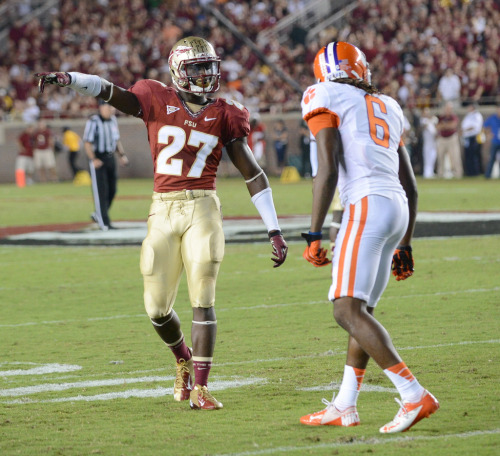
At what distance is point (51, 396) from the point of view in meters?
5.52

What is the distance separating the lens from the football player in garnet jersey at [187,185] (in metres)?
5.36

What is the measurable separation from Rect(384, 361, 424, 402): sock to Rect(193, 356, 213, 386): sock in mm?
1102

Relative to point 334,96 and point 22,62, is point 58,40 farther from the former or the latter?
point 334,96

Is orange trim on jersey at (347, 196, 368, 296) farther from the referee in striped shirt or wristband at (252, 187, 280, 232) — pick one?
the referee in striped shirt

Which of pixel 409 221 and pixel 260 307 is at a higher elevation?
pixel 409 221

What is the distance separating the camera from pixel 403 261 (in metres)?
5.04

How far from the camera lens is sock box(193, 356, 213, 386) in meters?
5.27

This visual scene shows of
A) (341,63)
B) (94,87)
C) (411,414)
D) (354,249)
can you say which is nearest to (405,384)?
(411,414)

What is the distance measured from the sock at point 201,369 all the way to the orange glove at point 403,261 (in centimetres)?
104

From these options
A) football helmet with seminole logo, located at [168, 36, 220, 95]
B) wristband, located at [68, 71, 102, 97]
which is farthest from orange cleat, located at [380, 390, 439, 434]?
wristband, located at [68, 71, 102, 97]

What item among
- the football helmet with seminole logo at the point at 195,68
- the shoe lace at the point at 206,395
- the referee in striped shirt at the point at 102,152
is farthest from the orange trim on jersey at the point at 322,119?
the referee in striped shirt at the point at 102,152

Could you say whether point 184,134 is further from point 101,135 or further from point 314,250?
point 101,135

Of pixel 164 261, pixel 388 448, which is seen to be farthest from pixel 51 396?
pixel 388 448

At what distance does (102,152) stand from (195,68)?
9.23 m
